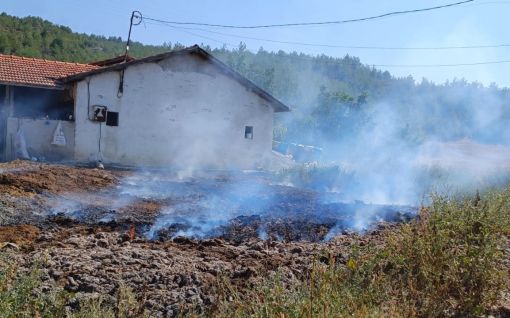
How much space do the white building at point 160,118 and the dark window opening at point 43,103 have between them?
18 centimetres

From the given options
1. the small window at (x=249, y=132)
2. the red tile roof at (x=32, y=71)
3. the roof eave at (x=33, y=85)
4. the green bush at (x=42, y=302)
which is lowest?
the green bush at (x=42, y=302)

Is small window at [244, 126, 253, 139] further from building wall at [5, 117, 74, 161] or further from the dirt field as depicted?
building wall at [5, 117, 74, 161]

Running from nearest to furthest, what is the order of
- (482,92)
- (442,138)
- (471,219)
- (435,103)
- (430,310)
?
(430,310) → (471,219) → (442,138) → (482,92) → (435,103)

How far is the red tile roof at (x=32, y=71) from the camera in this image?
18703 millimetres

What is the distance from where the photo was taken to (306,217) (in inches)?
400

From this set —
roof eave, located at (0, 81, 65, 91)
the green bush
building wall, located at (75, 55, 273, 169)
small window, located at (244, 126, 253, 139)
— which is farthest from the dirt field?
small window, located at (244, 126, 253, 139)

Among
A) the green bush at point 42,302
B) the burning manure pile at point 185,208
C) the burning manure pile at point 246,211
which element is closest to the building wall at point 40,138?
the burning manure pile at point 185,208

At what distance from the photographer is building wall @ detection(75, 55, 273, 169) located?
1883 centimetres

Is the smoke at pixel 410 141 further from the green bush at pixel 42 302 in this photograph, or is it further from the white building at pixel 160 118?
the green bush at pixel 42 302

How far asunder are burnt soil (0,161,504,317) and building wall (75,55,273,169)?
4146mm

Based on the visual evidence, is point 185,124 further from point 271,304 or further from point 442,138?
point 442,138

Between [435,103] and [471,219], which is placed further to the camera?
[435,103]

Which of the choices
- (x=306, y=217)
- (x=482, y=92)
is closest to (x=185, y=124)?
(x=306, y=217)

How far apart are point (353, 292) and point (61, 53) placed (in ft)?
148
